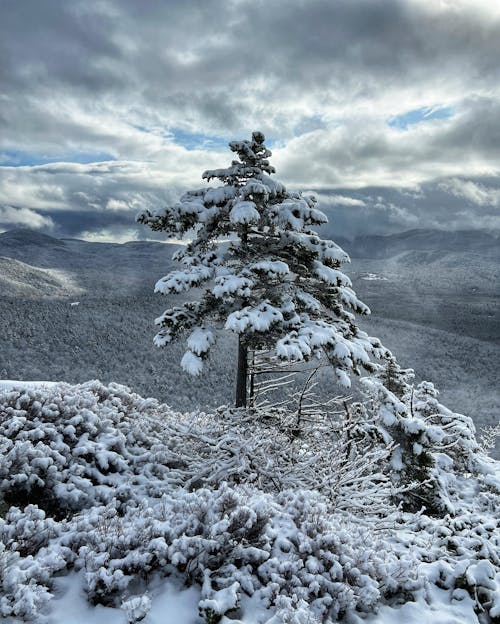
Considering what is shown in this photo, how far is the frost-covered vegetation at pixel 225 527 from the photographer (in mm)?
4438

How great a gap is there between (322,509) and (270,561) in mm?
1153

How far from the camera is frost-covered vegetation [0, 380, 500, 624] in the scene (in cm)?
444

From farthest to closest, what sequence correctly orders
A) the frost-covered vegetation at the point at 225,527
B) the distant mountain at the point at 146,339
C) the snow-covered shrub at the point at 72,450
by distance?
the distant mountain at the point at 146,339 → the snow-covered shrub at the point at 72,450 → the frost-covered vegetation at the point at 225,527

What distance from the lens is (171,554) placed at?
4703 millimetres

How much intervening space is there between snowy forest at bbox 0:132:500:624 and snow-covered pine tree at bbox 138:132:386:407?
5 centimetres

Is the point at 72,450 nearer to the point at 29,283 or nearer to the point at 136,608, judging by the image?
the point at 136,608

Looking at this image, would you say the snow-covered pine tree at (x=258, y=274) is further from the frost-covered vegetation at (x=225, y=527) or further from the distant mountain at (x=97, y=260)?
the distant mountain at (x=97, y=260)

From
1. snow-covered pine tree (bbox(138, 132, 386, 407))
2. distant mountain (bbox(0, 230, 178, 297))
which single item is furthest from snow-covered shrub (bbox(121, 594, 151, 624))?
distant mountain (bbox(0, 230, 178, 297))

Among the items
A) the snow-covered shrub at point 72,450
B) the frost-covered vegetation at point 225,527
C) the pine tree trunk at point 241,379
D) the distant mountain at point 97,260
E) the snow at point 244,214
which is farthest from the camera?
the distant mountain at point 97,260

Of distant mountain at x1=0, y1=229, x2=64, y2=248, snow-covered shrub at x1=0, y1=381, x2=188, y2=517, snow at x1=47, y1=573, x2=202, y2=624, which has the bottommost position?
snow-covered shrub at x1=0, y1=381, x2=188, y2=517

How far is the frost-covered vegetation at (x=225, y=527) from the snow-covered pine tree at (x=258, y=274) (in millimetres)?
1801

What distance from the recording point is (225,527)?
4879mm

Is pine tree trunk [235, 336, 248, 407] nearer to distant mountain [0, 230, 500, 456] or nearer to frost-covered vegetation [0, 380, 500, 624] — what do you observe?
frost-covered vegetation [0, 380, 500, 624]

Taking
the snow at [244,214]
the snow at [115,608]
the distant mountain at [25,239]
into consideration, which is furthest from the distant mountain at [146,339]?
the distant mountain at [25,239]
